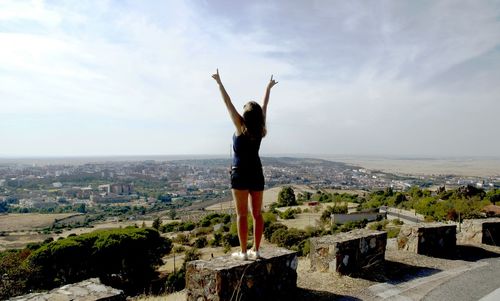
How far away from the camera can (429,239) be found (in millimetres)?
7062

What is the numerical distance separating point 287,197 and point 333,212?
49.5 ft

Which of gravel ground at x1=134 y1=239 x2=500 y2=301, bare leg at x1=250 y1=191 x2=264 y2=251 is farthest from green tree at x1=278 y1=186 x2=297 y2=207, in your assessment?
bare leg at x1=250 y1=191 x2=264 y2=251

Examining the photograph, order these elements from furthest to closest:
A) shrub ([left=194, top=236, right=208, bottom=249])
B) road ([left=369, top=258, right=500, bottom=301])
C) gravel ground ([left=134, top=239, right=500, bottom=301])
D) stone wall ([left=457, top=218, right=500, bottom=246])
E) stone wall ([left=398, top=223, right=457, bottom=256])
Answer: shrub ([left=194, top=236, right=208, bottom=249]) → stone wall ([left=457, top=218, right=500, bottom=246]) → stone wall ([left=398, top=223, right=457, bottom=256]) → gravel ground ([left=134, top=239, right=500, bottom=301]) → road ([left=369, top=258, right=500, bottom=301])

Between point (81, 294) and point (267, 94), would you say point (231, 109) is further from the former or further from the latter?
point (81, 294)

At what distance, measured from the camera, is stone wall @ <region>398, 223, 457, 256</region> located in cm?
698

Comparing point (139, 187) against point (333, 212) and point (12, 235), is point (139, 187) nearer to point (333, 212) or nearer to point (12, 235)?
point (12, 235)

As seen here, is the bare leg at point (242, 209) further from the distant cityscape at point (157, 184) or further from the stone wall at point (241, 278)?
the distant cityscape at point (157, 184)

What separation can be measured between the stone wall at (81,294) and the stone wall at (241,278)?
778mm

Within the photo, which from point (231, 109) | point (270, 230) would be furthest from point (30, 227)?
point (231, 109)

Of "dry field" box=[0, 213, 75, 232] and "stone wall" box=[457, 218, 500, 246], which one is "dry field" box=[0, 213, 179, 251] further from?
"stone wall" box=[457, 218, 500, 246]

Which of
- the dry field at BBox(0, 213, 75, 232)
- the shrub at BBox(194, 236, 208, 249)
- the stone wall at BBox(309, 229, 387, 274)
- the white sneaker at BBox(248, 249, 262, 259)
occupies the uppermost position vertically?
the white sneaker at BBox(248, 249, 262, 259)

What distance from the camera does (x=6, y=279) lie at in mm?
16500

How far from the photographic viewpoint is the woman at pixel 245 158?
4.09 metres

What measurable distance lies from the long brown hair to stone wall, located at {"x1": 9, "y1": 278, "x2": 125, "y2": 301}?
6.80 ft
